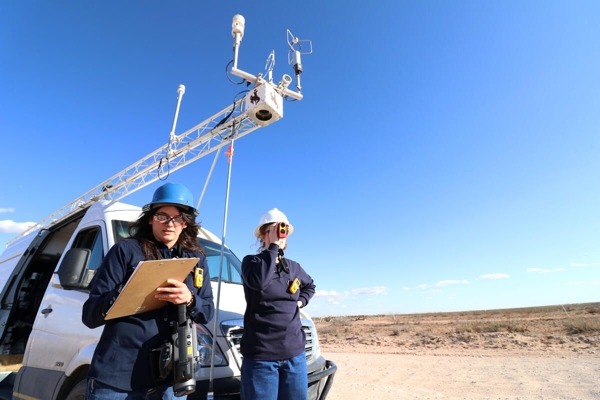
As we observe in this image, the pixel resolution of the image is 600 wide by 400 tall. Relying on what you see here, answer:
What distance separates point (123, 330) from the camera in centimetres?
215

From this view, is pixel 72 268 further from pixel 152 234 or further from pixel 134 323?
pixel 134 323

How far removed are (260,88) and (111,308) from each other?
15.4 ft

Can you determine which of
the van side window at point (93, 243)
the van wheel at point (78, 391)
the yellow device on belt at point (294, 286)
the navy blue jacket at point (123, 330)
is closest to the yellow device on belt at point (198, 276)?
the navy blue jacket at point (123, 330)

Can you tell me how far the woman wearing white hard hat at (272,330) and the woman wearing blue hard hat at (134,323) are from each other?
0.50 m

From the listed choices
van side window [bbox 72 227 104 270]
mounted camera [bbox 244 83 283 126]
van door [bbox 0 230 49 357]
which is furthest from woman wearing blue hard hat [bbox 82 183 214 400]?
van door [bbox 0 230 49 357]

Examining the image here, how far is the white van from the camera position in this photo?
3105 mm

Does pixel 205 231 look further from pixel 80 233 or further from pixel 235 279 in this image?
pixel 80 233

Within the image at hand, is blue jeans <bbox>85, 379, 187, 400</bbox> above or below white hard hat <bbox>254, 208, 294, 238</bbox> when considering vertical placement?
below

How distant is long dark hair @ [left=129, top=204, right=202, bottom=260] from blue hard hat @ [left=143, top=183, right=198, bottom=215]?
43 mm

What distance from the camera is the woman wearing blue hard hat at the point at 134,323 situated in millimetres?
2088

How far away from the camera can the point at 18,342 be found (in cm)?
625

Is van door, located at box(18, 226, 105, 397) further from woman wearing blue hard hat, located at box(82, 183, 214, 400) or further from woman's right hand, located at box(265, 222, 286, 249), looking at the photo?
woman's right hand, located at box(265, 222, 286, 249)

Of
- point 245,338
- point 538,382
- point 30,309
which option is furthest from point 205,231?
point 538,382

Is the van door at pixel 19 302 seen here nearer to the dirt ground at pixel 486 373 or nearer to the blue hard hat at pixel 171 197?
the blue hard hat at pixel 171 197
